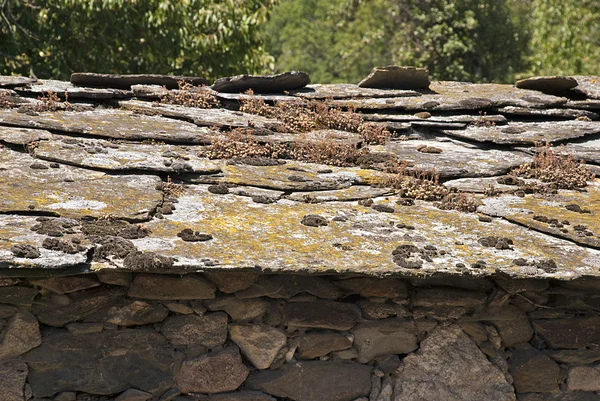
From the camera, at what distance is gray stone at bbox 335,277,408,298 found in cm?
523

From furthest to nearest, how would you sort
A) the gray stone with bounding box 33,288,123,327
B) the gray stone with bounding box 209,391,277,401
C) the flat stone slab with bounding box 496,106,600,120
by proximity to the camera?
the flat stone slab with bounding box 496,106,600,120 < the gray stone with bounding box 209,391,277,401 < the gray stone with bounding box 33,288,123,327

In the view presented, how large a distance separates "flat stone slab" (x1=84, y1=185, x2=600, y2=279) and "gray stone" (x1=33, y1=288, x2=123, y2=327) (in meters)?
0.45

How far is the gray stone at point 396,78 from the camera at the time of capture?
8.61 metres

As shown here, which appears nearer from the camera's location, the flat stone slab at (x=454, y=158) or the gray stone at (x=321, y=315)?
the gray stone at (x=321, y=315)

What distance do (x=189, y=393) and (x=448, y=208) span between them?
7.09ft

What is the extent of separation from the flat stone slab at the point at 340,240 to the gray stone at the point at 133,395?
2.97ft

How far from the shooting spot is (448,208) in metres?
5.83

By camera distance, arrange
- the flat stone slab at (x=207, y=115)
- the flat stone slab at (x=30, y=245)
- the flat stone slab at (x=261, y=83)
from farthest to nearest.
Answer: the flat stone slab at (x=261, y=83) < the flat stone slab at (x=207, y=115) < the flat stone slab at (x=30, y=245)

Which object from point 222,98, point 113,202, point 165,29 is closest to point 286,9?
point 165,29

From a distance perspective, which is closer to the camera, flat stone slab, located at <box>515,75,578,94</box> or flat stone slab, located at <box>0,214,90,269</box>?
flat stone slab, located at <box>0,214,90,269</box>

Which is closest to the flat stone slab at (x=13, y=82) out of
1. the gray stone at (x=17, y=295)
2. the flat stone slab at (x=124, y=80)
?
the flat stone slab at (x=124, y=80)

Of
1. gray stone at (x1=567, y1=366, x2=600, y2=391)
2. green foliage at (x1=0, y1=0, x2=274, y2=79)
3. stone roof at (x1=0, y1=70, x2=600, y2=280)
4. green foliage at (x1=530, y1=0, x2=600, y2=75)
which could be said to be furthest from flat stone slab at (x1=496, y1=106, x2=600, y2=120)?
green foliage at (x1=530, y1=0, x2=600, y2=75)

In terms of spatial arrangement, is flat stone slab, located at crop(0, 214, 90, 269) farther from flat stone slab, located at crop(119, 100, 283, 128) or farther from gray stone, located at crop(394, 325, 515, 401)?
flat stone slab, located at crop(119, 100, 283, 128)

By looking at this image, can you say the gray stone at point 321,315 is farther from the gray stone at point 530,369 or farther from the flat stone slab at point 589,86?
the flat stone slab at point 589,86
